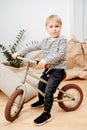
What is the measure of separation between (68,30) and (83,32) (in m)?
0.22

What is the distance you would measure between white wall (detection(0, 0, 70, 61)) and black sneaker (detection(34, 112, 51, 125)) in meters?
1.53

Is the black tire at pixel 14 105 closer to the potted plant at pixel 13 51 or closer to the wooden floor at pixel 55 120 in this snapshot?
the wooden floor at pixel 55 120

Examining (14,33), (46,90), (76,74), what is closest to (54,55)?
(46,90)

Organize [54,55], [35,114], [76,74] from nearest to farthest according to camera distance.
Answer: [54,55] → [35,114] → [76,74]

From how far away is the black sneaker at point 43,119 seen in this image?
1903mm

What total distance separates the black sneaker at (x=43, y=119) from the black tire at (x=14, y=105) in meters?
0.19

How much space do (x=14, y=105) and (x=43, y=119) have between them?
0.89ft

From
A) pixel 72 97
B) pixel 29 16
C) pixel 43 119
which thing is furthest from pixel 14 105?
pixel 29 16

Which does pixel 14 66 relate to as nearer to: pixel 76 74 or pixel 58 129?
pixel 76 74

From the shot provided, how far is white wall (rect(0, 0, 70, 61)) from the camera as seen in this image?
317 centimetres

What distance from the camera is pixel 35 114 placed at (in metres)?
2.07

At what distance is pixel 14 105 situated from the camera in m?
1.97

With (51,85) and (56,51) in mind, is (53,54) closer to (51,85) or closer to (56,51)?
(56,51)

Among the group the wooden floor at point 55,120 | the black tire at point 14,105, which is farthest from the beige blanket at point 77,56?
the black tire at point 14,105
